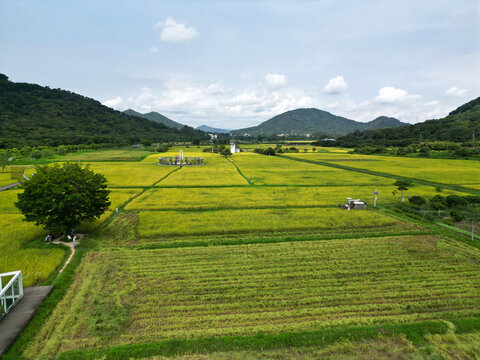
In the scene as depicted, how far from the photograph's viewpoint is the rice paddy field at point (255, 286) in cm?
1082

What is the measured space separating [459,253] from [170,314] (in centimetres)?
2214

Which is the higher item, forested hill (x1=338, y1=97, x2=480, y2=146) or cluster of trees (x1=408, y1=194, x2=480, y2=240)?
forested hill (x1=338, y1=97, x2=480, y2=146)

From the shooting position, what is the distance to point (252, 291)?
14406 millimetres

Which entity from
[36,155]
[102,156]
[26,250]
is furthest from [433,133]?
[36,155]

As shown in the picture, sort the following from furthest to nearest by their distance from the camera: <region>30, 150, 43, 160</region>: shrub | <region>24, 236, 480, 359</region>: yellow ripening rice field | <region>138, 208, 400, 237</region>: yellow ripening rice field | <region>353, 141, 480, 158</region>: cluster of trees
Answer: <region>353, 141, 480, 158</region>: cluster of trees < <region>30, 150, 43, 160</region>: shrub < <region>138, 208, 400, 237</region>: yellow ripening rice field < <region>24, 236, 480, 359</region>: yellow ripening rice field

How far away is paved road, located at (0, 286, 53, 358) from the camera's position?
10.9m

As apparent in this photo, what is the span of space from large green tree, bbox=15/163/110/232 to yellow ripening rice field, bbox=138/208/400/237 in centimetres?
540

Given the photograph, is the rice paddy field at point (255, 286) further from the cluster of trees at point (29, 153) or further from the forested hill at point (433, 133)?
the forested hill at point (433, 133)

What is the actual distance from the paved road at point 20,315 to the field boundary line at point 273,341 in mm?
2935

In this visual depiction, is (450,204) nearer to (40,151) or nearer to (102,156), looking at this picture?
(102,156)

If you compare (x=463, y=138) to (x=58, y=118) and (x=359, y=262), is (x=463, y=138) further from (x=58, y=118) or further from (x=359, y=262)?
(x=58, y=118)

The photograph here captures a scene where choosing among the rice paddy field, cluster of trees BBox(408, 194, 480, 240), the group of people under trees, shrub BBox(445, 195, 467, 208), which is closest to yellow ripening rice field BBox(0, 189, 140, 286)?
the rice paddy field

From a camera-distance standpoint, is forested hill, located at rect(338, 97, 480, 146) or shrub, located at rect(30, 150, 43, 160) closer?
shrub, located at rect(30, 150, 43, 160)

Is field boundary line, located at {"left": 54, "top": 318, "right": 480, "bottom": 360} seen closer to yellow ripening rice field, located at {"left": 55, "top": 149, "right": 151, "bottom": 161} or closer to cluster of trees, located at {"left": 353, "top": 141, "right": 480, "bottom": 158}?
yellow ripening rice field, located at {"left": 55, "top": 149, "right": 151, "bottom": 161}
